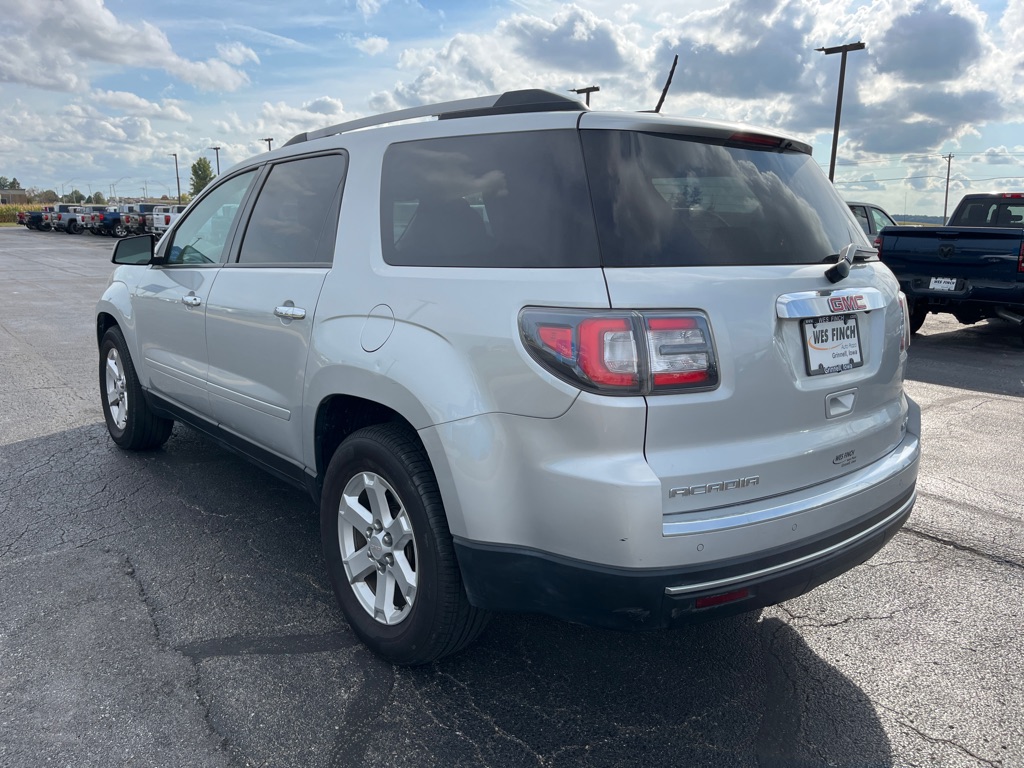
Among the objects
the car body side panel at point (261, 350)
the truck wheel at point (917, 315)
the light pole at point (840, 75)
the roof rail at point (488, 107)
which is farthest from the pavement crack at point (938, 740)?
the light pole at point (840, 75)

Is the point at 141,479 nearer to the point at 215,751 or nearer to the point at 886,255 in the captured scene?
the point at 215,751

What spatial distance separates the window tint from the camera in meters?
2.35

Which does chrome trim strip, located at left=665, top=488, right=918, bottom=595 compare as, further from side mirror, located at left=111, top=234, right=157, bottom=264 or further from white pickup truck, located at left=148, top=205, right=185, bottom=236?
white pickup truck, located at left=148, top=205, right=185, bottom=236

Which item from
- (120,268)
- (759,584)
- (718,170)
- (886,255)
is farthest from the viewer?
(886,255)

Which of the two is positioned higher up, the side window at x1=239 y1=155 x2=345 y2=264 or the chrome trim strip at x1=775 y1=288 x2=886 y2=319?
the side window at x1=239 y1=155 x2=345 y2=264

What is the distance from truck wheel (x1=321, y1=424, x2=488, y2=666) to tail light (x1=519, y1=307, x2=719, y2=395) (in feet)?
2.14

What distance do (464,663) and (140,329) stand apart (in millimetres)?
3021

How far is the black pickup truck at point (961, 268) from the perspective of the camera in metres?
8.91

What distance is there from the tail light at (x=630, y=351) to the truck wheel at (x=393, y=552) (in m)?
0.65

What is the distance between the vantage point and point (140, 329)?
187 inches

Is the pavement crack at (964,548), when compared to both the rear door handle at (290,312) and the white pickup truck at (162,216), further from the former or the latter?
the white pickup truck at (162,216)

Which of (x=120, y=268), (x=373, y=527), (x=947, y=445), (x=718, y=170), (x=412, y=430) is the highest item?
(x=718, y=170)

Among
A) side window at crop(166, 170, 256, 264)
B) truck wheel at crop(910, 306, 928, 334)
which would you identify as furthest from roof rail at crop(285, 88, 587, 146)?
truck wheel at crop(910, 306, 928, 334)

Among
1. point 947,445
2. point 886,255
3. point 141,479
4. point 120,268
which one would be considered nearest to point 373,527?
point 141,479
